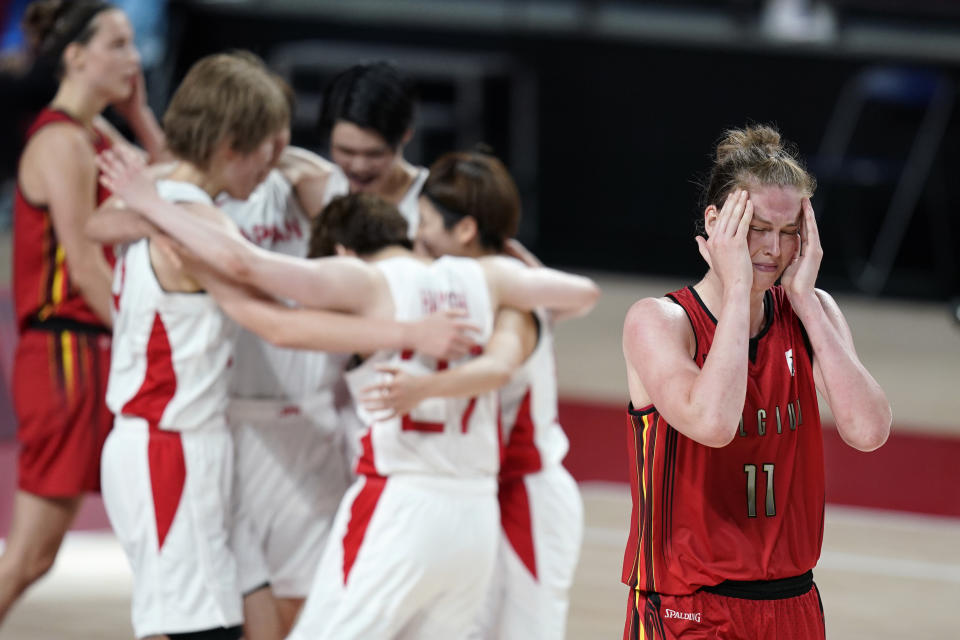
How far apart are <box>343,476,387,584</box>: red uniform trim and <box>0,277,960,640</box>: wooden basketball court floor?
6.09 ft

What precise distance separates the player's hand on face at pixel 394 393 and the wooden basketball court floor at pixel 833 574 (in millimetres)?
2090

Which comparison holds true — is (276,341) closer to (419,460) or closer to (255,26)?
(419,460)

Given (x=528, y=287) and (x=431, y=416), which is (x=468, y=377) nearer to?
(x=431, y=416)

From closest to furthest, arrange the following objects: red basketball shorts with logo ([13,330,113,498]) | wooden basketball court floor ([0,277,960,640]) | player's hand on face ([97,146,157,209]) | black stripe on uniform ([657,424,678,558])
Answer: black stripe on uniform ([657,424,678,558]) < player's hand on face ([97,146,157,209]) < red basketball shorts with logo ([13,330,113,498]) < wooden basketball court floor ([0,277,960,640])

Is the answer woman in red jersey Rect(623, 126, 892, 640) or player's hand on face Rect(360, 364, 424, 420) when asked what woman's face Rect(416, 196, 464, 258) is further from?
woman in red jersey Rect(623, 126, 892, 640)

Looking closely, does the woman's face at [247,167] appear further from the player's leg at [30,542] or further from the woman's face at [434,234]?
the player's leg at [30,542]

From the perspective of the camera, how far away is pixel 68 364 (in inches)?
175

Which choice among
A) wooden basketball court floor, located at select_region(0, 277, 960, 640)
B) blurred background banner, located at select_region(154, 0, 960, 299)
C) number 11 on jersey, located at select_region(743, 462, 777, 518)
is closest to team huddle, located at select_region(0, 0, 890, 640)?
number 11 on jersey, located at select_region(743, 462, 777, 518)

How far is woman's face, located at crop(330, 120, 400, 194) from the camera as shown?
14.1ft

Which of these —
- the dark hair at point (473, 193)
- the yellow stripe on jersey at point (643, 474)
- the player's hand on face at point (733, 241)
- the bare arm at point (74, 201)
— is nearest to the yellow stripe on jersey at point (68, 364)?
the bare arm at point (74, 201)

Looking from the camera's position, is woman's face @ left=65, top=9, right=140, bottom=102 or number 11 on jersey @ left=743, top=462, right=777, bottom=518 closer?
number 11 on jersey @ left=743, top=462, right=777, bottom=518

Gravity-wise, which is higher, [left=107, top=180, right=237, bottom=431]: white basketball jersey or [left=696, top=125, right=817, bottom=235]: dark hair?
[left=696, top=125, right=817, bottom=235]: dark hair

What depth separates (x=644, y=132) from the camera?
14.1m

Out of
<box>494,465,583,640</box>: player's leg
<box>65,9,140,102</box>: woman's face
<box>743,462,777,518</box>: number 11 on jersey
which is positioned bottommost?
<box>494,465,583,640</box>: player's leg
